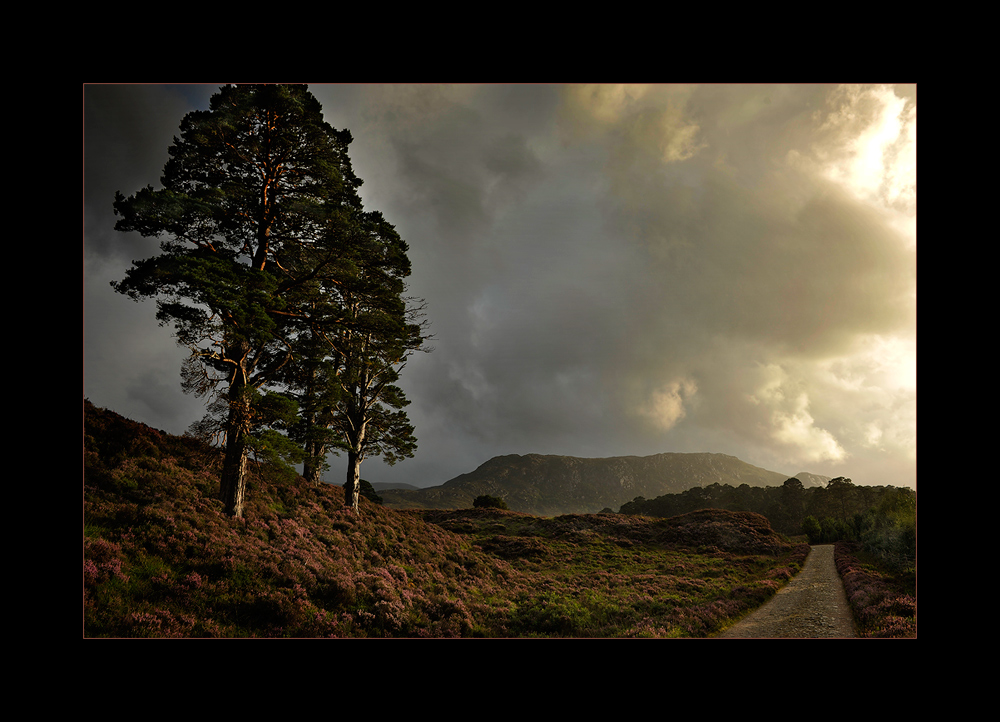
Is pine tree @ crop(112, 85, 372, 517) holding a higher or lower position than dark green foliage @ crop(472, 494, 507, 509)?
higher

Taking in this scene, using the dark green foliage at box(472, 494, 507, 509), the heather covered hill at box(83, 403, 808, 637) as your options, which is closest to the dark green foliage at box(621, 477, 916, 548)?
the heather covered hill at box(83, 403, 808, 637)

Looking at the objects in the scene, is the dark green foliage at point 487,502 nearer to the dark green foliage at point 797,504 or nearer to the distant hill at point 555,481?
the distant hill at point 555,481

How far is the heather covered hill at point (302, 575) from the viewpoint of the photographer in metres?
6.25

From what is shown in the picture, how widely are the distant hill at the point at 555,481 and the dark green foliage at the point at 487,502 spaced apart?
0.56m

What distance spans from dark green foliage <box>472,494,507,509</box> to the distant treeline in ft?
59.1

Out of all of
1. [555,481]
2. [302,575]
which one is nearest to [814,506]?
[555,481]

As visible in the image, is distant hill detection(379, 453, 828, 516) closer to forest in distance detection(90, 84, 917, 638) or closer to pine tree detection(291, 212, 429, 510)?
pine tree detection(291, 212, 429, 510)

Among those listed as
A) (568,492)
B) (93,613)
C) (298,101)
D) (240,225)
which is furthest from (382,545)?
(568,492)

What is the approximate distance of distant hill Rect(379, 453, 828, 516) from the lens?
3225 centimetres

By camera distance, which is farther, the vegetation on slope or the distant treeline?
the distant treeline

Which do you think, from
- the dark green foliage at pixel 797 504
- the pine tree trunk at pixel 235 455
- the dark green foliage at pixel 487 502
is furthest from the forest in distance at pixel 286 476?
the dark green foliage at pixel 487 502
